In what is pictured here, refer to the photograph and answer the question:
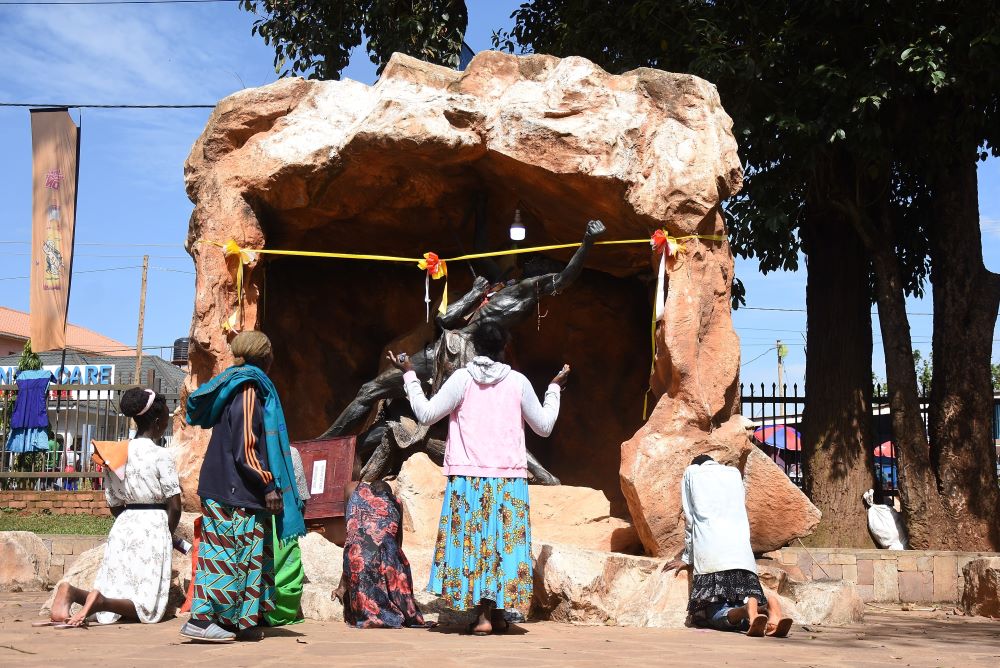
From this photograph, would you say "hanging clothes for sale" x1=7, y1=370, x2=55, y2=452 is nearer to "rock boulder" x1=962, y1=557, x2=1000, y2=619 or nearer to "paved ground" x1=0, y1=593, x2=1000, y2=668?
"paved ground" x1=0, y1=593, x2=1000, y2=668

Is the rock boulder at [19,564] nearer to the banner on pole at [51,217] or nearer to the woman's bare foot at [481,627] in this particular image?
the banner on pole at [51,217]

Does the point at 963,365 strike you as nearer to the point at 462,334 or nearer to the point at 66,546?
the point at 462,334

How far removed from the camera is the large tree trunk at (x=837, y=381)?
35.4 feet

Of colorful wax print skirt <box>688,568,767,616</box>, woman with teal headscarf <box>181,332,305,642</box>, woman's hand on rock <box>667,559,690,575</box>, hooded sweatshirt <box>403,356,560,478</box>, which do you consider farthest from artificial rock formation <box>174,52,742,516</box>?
woman with teal headscarf <box>181,332,305,642</box>

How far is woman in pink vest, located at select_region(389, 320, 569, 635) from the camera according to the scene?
543cm

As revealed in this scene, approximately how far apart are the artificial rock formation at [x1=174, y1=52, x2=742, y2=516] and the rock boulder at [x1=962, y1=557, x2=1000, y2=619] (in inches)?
93.8

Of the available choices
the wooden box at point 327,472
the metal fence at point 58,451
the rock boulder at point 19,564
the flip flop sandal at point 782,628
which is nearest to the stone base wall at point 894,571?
the flip flop sandal at point 782,628

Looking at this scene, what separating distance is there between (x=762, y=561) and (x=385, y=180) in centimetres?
428

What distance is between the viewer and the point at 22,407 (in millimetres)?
13711

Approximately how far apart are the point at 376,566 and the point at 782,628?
7.36 ft

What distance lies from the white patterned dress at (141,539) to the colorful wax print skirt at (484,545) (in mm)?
1540

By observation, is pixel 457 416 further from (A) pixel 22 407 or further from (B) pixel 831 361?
(A) pixel 22 407

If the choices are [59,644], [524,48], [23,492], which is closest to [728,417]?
[59,644]

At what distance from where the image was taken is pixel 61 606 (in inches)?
213
